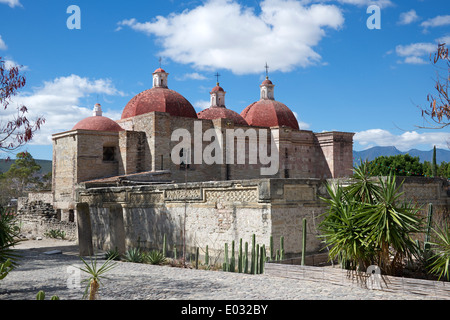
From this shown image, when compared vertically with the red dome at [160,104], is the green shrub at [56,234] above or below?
below

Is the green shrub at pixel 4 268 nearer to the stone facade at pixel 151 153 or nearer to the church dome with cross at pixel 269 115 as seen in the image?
the stone facade at pixel 151 153

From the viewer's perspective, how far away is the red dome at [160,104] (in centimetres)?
2950

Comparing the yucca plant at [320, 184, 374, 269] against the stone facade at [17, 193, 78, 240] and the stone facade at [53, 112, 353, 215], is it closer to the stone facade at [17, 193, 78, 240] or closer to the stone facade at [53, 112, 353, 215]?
the stone facade at [17, 193, 78, 240]

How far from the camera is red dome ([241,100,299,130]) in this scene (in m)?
33.6

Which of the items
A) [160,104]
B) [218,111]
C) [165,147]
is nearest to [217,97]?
[218,111]

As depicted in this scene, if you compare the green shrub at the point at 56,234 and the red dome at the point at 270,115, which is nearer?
the green shrub at the point at 56,234

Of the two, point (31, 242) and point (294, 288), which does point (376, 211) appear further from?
point (31, 242)

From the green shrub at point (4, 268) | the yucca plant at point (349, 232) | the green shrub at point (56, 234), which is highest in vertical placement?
the yucca plant at point (349, 232)

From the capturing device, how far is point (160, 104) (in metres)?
29.6

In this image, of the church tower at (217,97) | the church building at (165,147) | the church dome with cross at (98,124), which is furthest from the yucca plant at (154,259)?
the church tower at (217,97)

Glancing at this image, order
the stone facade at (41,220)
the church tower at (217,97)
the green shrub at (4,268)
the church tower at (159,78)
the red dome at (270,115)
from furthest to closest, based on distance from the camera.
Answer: the church tower at (217,97)
the red dome at (270,115)
the church tower at (159,78)
the stone facade at (41,220)
the green shrub at (4,268)

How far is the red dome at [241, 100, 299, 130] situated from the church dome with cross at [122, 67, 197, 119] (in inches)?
214

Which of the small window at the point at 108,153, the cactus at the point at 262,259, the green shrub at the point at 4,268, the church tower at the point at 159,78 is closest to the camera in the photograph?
the green shrub at the point at 4,268

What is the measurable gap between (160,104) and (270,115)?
29.0ft
